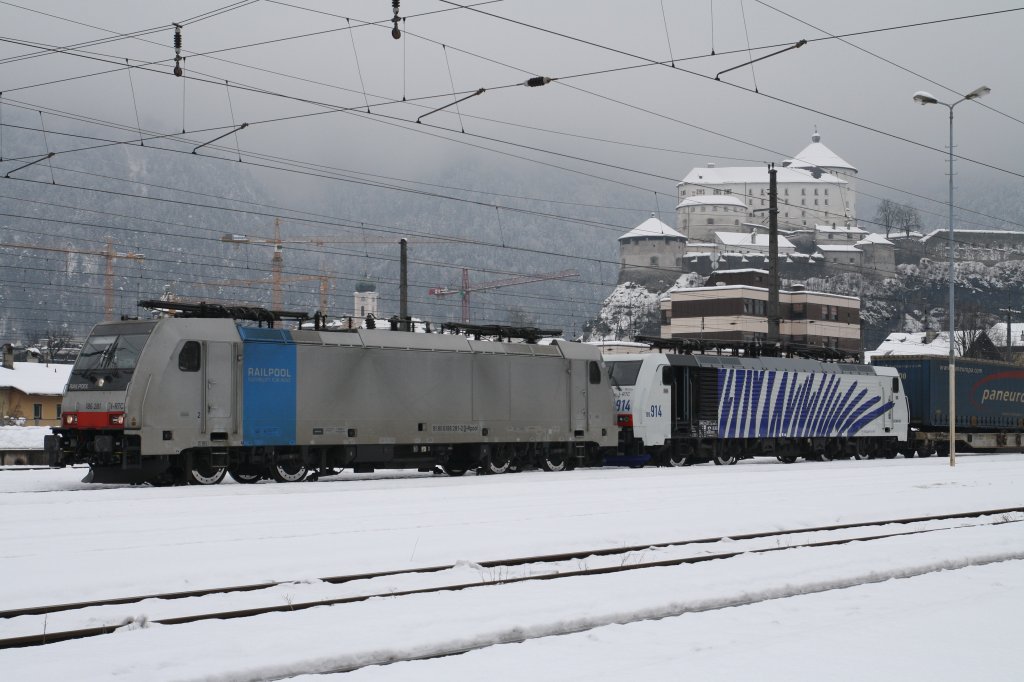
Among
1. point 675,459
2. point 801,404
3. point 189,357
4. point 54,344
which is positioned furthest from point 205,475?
point 54,344

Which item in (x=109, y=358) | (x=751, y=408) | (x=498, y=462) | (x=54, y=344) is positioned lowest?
(x=498, y=462)

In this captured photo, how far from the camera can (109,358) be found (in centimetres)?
2505

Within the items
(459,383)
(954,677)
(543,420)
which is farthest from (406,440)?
(954,677)

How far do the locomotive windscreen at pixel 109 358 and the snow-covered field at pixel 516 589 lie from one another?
2868 mm

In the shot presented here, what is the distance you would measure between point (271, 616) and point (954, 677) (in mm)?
5600

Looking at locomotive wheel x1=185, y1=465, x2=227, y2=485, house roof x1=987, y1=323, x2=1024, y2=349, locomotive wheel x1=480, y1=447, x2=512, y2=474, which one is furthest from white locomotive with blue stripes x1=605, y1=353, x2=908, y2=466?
house roof x1=987, y1=323, x2=1024, y2=349

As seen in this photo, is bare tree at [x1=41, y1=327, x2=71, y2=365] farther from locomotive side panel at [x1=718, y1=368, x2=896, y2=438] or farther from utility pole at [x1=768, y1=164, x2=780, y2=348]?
locomotive side panel at [x1=718, y1=368, x2=896, y2=438]

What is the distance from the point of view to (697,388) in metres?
36.6

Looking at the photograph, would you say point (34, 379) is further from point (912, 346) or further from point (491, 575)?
point (912, 346)

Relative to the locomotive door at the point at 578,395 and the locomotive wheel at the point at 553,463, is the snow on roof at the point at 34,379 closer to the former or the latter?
the locomotive wheel at the point at 553,463

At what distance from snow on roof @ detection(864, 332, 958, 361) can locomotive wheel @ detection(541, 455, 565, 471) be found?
10535cm

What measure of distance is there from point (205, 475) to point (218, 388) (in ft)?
6.30

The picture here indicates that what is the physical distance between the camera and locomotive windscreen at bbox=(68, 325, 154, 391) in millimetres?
24688

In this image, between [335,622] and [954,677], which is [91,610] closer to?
[335,622]
